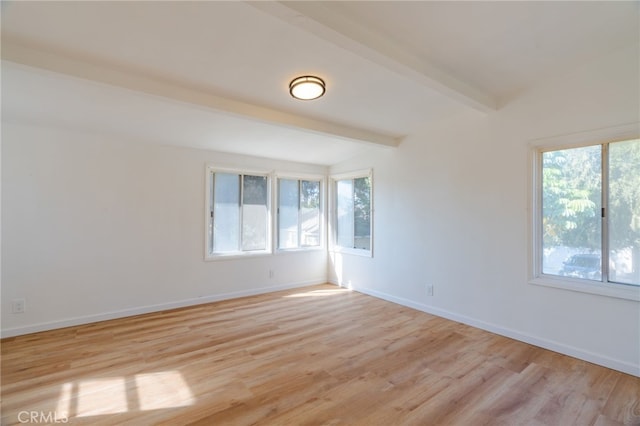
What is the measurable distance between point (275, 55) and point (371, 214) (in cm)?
304

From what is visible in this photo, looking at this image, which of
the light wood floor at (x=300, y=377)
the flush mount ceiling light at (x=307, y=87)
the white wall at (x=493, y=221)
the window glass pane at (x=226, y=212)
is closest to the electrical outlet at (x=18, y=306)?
the light wood floor at (x=300, y=377)

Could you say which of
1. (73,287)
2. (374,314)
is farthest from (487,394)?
(73,287)

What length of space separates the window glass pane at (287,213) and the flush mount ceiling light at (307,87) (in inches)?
100

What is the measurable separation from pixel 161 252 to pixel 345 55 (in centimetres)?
342

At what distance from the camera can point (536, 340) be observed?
2.94 metres

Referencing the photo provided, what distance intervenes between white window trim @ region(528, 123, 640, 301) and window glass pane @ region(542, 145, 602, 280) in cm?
6

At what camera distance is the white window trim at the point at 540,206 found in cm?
249

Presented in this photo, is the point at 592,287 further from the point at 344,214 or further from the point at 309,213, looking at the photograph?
the point at 309,213

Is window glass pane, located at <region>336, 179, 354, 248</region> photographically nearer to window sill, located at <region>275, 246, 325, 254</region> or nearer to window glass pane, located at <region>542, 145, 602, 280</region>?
window sill, located at <region>275, 246, 325, 254</region>

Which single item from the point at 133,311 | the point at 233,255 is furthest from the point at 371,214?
the point at 133,311

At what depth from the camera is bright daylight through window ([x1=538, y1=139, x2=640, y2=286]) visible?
250 centimetres

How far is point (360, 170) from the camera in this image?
502cm

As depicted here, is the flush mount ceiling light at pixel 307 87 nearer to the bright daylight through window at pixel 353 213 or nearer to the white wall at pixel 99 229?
the white wall at pixel 99 229

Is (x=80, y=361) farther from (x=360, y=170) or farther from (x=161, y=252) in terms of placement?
(x=360, y=170)
